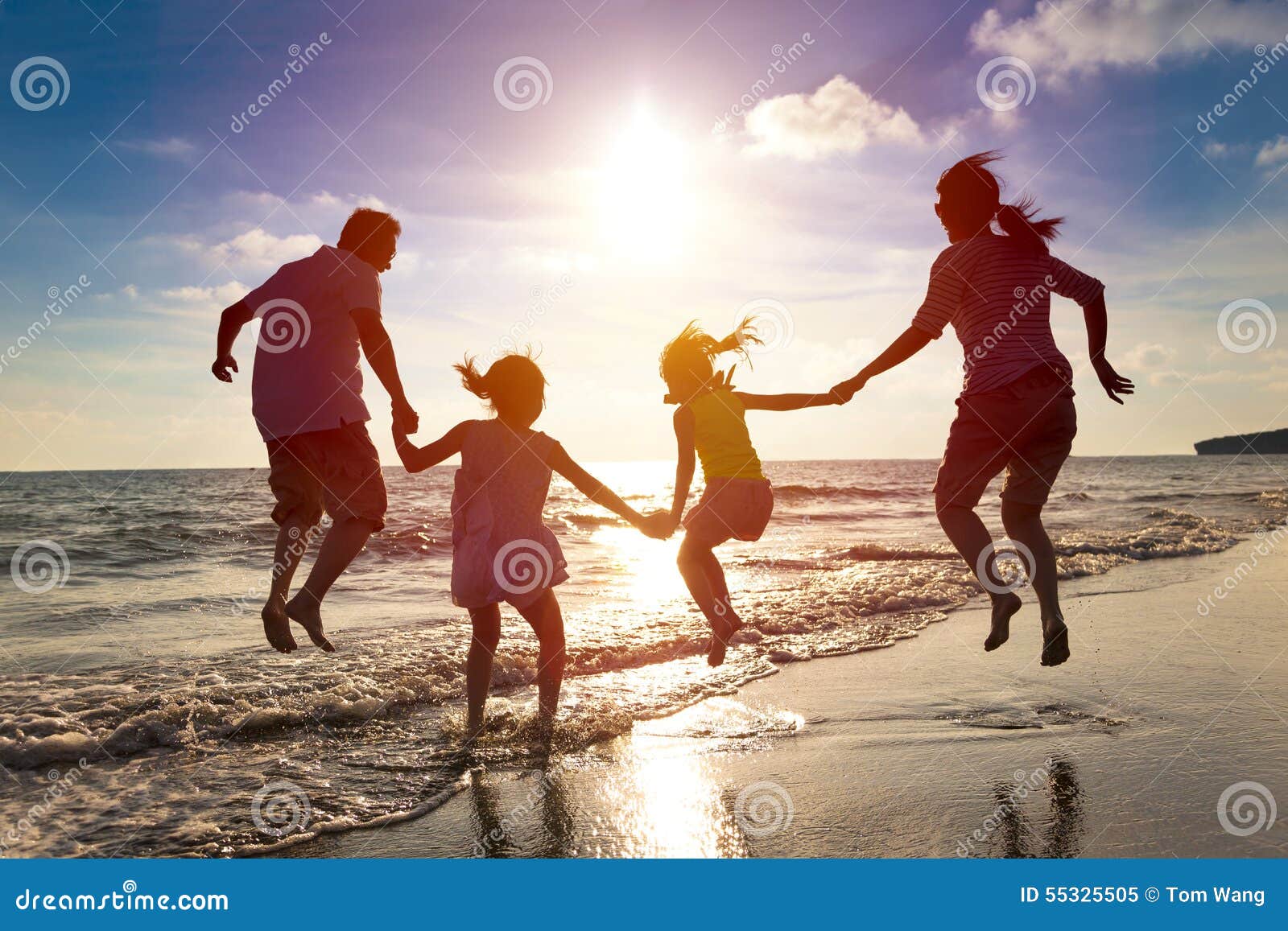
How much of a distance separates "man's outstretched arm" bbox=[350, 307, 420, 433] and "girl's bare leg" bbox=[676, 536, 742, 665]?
76.8 inches

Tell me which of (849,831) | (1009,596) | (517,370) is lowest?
(849,831)

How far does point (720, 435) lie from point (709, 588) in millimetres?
980

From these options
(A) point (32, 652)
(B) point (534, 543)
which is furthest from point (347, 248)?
(A) point (32, 652)

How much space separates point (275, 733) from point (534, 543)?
2268 mm

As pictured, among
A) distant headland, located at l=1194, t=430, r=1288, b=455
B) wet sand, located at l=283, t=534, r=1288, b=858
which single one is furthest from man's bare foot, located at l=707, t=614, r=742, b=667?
distant headland, located at l=1194, t=430, r=1288, b=455

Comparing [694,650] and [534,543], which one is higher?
[534,543]

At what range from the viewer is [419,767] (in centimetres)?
473

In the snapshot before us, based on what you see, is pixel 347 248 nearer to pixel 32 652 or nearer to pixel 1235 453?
Answer: pixel 32 652

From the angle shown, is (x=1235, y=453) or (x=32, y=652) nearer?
(x=32, y=652)

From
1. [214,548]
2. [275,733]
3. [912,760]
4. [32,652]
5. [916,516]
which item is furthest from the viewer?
[916,516]

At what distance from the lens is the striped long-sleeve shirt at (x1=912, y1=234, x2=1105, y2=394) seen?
452 centimetres

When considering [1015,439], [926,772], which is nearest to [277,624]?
[926,772]

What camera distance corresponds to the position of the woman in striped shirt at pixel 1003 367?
4523mm

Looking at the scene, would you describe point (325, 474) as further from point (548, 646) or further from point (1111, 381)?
point (1111, 381)
